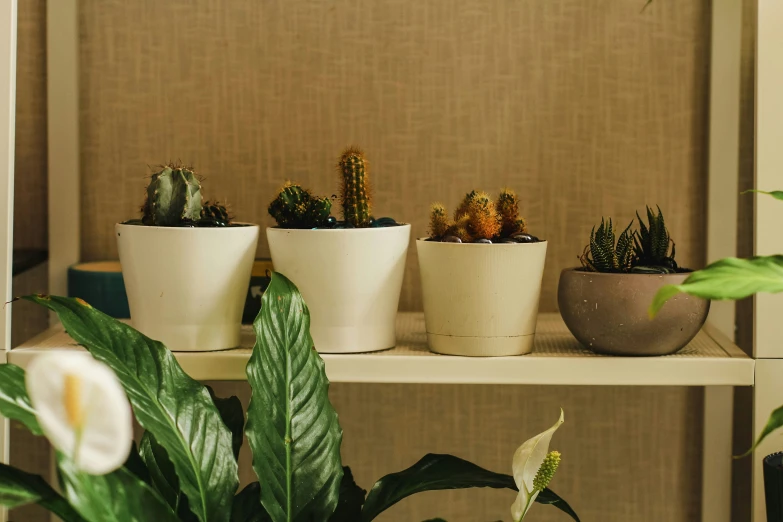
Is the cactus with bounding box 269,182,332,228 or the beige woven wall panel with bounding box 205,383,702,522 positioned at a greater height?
the cactus with bounding box 269,182,332,228

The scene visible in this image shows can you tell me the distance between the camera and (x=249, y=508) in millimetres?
790

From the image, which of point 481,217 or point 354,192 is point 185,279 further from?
point 481,217

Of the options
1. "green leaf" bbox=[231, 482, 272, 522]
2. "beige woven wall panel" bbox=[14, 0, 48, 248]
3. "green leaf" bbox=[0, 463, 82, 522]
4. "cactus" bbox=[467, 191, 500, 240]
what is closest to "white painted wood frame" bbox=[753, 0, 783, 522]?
"cactus" bbox=[467, 191, 500, 240]

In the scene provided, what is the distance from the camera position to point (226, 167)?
105 centimetres

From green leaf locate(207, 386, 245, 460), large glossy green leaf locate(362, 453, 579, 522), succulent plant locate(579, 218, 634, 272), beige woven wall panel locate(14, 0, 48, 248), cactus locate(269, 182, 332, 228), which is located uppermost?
beige woven wall panel locate(14, 0, 48, 248)

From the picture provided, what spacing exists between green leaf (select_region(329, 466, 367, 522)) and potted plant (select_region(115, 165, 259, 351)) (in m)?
0.20

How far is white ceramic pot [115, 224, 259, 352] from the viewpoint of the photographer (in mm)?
753

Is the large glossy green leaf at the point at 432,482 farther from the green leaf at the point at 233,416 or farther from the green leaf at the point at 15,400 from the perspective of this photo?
the green leaf at the point at 15,400

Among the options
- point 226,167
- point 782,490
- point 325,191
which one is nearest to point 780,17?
point 782,490

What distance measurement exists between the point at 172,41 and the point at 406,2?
12.7 inches

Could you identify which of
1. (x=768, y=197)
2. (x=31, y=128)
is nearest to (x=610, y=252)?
(x=768, y=197)

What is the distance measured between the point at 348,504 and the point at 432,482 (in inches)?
4.2

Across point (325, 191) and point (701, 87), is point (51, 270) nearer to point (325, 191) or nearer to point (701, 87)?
point (325, 191)

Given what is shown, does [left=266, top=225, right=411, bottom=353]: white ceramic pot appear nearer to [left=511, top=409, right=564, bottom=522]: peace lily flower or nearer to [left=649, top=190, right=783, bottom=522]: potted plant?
[left=511, top=409, right=564, bottom=522]: peace lily flower
